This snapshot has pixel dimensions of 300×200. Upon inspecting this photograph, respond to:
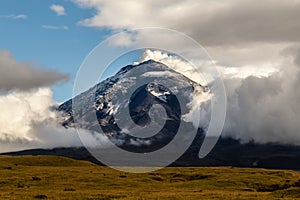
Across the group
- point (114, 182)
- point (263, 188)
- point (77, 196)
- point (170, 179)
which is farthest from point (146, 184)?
point (77, 196)

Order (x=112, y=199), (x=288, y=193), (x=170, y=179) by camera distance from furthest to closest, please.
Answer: (x=170, y=179) < (x=288, y=193) < (x=112, y=199)

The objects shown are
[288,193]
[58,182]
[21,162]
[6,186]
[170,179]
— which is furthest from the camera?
[21,162]

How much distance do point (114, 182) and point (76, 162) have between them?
93.8m

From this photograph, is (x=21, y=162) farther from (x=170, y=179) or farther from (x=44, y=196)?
(x=44, y=196)

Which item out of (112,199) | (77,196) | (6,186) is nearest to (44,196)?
(77,196)

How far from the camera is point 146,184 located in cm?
10312

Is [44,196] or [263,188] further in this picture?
[263,188]

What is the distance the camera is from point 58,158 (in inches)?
7692

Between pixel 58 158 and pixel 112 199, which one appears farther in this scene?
pixel 58 158

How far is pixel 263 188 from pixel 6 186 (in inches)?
2034

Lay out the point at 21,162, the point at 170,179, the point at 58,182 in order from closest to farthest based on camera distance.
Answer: the point at 58,182
the point at 170,179
the point at 21,162

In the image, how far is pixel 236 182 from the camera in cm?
10481

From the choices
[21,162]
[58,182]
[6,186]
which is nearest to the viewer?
[6,186]

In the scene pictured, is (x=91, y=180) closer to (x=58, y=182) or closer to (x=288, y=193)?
(x=58, y=182)
